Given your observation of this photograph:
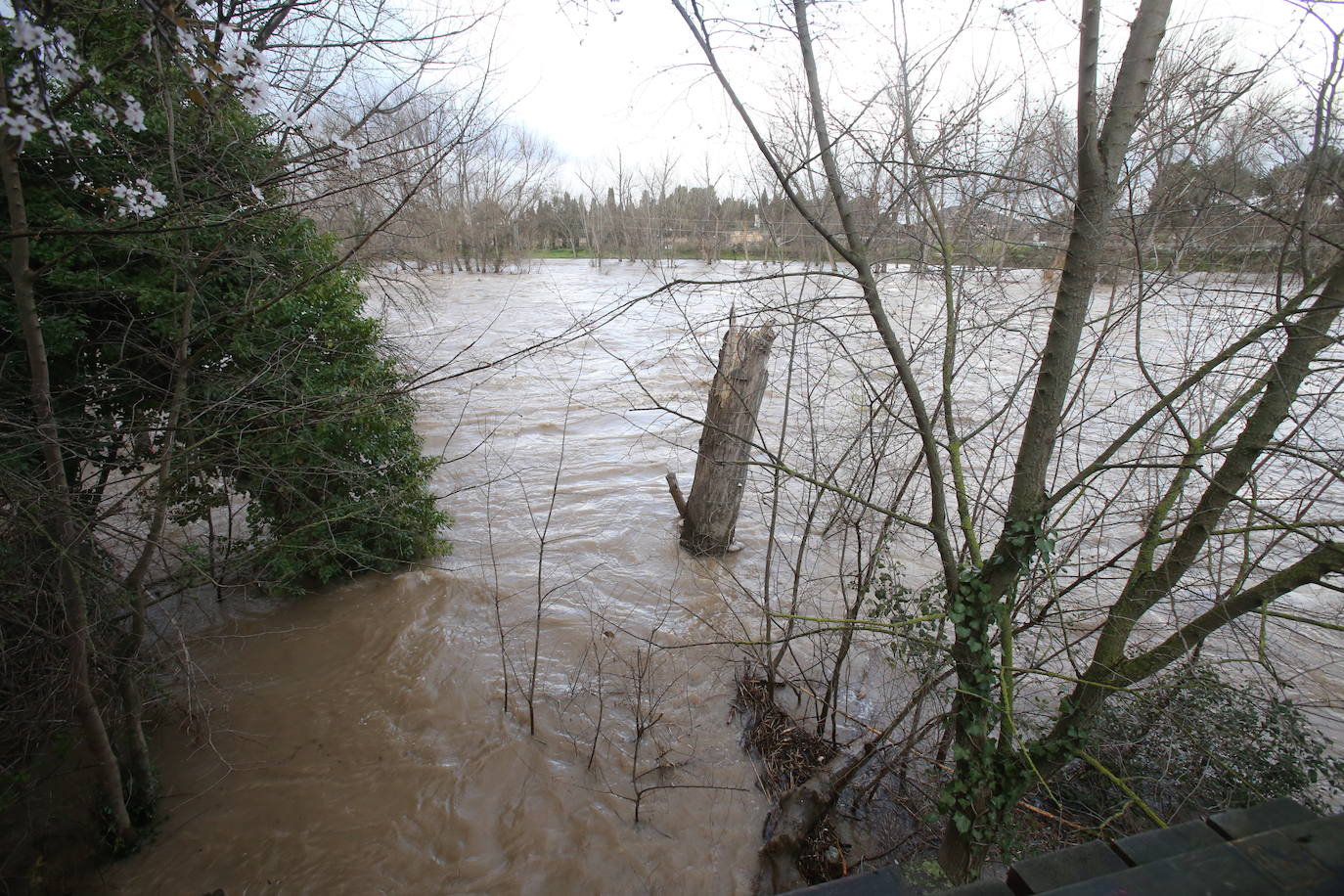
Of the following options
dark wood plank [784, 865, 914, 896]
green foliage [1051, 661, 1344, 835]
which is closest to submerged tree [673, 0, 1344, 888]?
green foliage [1051, 661, 1344, 835]

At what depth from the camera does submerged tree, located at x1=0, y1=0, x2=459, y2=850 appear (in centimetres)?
278

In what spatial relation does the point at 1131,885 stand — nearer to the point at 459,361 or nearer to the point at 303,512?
the point at 303,512

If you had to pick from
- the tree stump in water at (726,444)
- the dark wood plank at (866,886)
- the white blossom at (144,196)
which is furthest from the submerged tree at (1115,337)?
the white blossom at (144,196)

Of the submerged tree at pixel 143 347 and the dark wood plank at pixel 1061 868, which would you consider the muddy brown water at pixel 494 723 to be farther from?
the dark wood plank at pixel 1061 868

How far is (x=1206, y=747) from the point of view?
3033 mm

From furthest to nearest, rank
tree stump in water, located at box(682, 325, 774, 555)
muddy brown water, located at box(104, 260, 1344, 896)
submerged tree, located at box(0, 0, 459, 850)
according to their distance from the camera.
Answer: tree stump in water, located at box(682, 325, 774, 555)
muddy brown water, located at box(104, 260, 1344, 896)
submerged tree, located at box(0, 0, 459, 850)

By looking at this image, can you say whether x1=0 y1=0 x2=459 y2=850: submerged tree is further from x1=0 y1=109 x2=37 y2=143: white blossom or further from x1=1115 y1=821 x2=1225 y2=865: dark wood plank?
x1=1115 y1=821 x2=1225 y2=865: dark wood plank

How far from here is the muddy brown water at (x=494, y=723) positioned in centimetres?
357

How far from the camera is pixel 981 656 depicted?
8.96ft

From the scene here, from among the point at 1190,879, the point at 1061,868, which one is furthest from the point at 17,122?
the point at 1190,879

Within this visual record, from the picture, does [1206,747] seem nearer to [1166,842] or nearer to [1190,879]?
[1166,842]

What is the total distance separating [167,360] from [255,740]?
2.55 meters

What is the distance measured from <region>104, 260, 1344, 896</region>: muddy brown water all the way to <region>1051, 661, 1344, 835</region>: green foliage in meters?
0.52

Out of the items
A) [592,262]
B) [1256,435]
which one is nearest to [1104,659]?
[1256,435]
